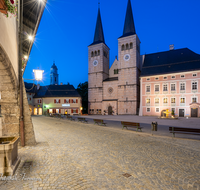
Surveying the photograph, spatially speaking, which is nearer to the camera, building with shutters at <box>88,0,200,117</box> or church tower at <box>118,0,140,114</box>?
building with shutters at <box>88,0,200,117</box>

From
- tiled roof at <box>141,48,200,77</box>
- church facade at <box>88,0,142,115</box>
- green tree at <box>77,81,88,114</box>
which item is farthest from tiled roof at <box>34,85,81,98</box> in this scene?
tiled roof at <box>141,48,200,77</box>

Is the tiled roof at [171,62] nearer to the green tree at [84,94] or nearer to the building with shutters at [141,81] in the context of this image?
the building with shutters at [141,81]

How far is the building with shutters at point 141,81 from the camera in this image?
28.9 metres

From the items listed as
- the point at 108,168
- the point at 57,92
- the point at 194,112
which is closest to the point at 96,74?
the point at 57,92

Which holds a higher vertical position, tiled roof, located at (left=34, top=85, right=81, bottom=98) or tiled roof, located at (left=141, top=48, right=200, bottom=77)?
tiled roof, located at (left=141, top=48, right=200, bottom=77)

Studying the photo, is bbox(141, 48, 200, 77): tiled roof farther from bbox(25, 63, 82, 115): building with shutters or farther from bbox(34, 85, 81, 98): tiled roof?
bbox(34, 85, 81, 98): tiled roof

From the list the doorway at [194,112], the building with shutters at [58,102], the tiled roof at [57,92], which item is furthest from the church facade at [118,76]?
the doorway at [194,112]

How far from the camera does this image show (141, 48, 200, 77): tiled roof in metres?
29.5

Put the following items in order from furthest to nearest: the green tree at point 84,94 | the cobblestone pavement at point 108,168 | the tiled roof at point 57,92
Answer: the green tree at point 84,94, the tiled roof at point 57,92, the cobblestone pavement at point 108,168

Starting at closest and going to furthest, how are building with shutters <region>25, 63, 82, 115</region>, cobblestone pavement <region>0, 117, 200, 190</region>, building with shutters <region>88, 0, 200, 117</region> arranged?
cobblestone pavement <region>0, 117, 200, 190</region> < building with shutters <region>88, 0, 200, 117</region> < building with shutters <region>25, 63, 82, 115</region>

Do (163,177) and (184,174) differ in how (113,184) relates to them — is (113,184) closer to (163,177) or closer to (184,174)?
(163,177)

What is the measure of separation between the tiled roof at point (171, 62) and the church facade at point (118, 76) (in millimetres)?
3526

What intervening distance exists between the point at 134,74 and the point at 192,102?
14.6m

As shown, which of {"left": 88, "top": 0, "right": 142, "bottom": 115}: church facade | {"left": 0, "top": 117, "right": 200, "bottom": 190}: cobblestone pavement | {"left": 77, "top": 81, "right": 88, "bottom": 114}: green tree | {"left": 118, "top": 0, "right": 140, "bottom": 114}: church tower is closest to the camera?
{"left": 0, "top": 117, "right": 200, "bottom": 190}: cobblestone pavement
